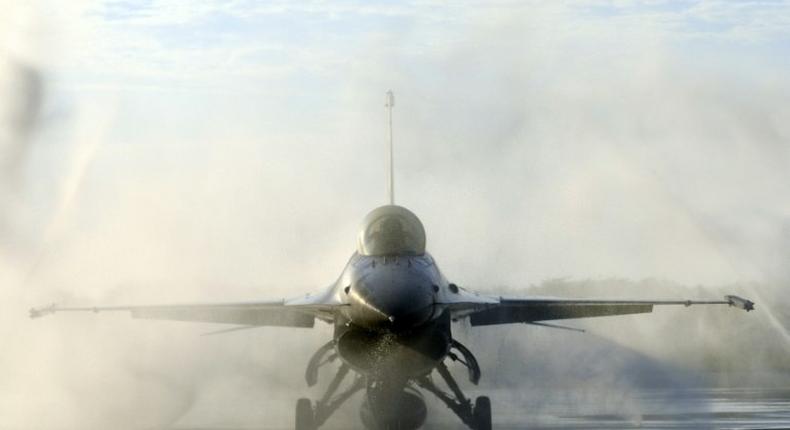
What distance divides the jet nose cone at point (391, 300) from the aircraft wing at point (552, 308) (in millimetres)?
2934

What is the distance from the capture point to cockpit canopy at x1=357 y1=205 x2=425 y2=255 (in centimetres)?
2464

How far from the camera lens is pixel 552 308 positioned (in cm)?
2788

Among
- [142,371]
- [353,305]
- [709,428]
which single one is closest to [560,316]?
[709,428]

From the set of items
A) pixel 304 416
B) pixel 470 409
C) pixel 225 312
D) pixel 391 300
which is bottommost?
pixel 304 416

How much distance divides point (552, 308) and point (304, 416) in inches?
206

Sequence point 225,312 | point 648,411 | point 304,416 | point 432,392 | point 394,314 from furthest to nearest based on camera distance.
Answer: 1. point 648,411
2. point 225,312
3. point 304,416
4. point 432,392
5. point 394,314

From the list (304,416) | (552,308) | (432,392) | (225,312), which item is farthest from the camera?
(225,312)

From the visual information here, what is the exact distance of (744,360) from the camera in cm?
4931

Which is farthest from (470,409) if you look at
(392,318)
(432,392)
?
(392,318)

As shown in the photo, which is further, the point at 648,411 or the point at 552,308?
the point at 648,411

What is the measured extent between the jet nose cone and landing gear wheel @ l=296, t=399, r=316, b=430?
13.7ft

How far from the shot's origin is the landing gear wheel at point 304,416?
89.0ft

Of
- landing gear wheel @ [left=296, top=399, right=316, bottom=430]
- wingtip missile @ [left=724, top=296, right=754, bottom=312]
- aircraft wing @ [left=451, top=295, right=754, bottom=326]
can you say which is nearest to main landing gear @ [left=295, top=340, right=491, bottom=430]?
landing gear wheel @ [left=296, top=399, right=316, bottom=430]

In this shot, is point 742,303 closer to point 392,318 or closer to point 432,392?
point 432,392
